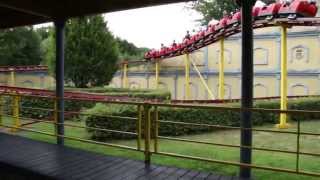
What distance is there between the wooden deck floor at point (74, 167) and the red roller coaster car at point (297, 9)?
7.35 meters

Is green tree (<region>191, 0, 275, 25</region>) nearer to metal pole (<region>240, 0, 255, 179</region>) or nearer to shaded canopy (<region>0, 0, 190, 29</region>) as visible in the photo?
shaded canopy (<region>0, 0, 190, 29</region>)

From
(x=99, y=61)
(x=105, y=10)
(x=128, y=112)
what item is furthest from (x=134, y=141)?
(x=99, y=61)

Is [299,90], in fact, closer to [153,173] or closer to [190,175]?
[190,175]

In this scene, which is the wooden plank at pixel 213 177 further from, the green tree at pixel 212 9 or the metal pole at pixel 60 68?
the green tree at pixel 212 9

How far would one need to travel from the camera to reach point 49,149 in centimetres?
702

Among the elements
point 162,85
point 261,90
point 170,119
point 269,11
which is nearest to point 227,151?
point 170,119

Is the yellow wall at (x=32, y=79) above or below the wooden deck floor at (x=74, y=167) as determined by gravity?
above

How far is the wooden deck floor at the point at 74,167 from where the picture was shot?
5234 mm

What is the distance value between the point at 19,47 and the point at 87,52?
16.0 metres

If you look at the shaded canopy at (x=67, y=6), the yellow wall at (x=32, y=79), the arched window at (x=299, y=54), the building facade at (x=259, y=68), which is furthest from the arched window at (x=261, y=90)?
the shaded canopy at (x=67, y=6)

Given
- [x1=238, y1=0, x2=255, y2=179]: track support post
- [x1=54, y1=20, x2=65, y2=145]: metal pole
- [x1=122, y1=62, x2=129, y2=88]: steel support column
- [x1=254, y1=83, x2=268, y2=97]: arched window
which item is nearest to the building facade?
[x1=254, y1=83, x2=268, y2=97]: arched window

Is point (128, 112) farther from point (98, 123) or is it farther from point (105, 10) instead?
point (105, 10)

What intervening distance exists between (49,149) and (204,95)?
593 inches

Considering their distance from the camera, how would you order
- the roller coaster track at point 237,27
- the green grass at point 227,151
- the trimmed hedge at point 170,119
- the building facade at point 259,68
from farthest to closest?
the building facade at point 259,68, the roller coaster track at point 237,27, the trimmed hedge at point 170,119, the green grass at point 227,151
